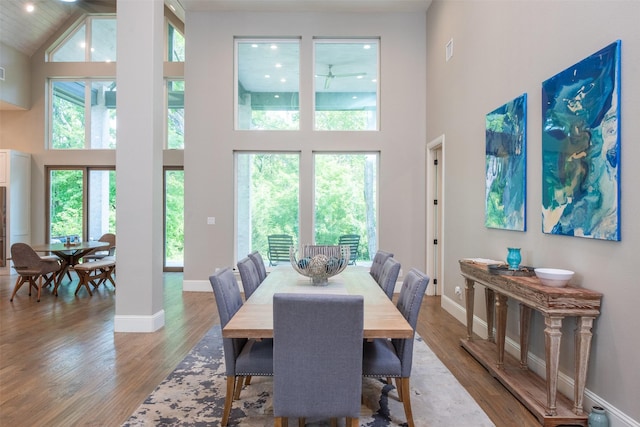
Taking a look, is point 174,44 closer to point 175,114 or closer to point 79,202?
point 175,114

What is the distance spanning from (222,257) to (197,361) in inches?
112

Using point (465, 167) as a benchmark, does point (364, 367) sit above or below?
below

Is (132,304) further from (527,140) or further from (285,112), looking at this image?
(527,140)

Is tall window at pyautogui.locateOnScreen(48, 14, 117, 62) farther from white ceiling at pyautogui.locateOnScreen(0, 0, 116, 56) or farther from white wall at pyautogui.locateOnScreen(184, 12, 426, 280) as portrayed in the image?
white wall at pyautogui.locateOnScreen(184, 12, 426, 280)

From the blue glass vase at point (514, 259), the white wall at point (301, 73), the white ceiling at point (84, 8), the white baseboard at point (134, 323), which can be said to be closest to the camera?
the blue glass vase at point (514, 259)

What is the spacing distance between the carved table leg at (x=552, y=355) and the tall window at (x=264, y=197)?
4191 mm

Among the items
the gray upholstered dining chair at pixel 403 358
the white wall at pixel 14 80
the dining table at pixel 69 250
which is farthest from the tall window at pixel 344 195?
the white wall at pixel 14 80

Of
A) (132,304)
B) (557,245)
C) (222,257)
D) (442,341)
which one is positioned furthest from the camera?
(222,257)

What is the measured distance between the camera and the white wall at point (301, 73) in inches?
229

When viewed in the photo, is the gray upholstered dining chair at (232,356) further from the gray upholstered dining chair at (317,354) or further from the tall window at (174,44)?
the tall window at (174,44)

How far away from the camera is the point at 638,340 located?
1.90 m

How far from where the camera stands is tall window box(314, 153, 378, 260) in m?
5.96

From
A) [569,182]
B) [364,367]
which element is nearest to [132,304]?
[364,367]

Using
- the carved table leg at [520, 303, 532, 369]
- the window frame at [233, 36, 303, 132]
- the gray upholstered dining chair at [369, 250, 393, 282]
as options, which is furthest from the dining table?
the carved table leg at [520, 303, 532, 369]
